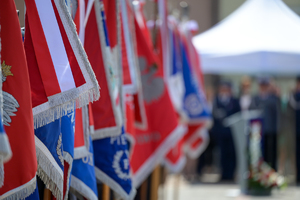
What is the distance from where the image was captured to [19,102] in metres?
1.56

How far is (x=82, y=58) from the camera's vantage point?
177 centimetres

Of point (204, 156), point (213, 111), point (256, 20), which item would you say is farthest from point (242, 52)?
point (204, 156)

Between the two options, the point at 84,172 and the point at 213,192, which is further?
the point at 213,192

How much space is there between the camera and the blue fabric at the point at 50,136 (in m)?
1.78

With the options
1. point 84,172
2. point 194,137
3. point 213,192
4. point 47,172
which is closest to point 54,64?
point 47,172

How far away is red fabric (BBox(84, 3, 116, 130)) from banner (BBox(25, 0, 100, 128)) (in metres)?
0.53

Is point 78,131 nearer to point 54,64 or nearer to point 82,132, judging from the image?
point 82,132

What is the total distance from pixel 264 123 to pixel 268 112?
8.2 inches

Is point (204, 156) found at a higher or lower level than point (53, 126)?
lower

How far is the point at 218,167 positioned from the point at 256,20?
4.34m

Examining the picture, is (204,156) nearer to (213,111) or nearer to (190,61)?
(213,111)

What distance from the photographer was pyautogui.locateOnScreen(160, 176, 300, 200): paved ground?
6721mm

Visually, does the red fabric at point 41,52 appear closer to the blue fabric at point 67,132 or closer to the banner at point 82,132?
the blue fabric at point 67,132

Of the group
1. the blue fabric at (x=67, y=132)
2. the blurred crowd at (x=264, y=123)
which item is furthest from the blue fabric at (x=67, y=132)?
the blurred crowd at (x=264, y=123)
